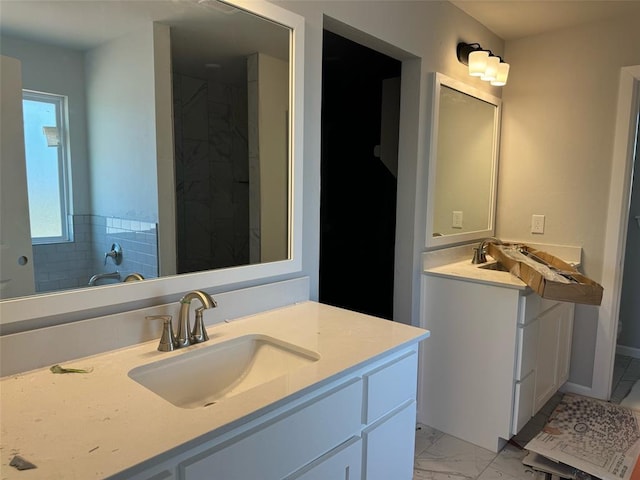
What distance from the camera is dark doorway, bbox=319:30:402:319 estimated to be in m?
3.36

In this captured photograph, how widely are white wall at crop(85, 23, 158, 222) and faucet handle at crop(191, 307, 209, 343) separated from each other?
1.11 feet

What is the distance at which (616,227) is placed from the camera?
2.62 m

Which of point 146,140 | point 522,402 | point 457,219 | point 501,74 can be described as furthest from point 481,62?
point 146,140

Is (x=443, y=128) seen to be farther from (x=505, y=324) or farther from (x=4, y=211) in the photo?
(x=4, y=211)

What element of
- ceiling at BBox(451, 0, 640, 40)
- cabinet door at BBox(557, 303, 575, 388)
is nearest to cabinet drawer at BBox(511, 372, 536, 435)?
cabinet door at BBox(557, 303, 575, 388)

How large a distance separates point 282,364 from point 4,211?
82 centimetres

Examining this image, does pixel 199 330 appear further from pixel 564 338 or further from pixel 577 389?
pixel 577 389

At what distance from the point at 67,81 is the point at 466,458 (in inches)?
89.8

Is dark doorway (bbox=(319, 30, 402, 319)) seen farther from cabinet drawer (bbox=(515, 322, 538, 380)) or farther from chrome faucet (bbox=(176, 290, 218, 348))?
chrome faucet (bbox=(176, 290, 218, 348))

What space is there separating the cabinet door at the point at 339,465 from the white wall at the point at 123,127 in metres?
0.86

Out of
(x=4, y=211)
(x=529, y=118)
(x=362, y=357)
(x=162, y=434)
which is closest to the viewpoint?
(x=162, y=434)

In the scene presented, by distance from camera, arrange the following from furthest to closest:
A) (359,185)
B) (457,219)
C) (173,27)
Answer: (359,185)
(457,219)
(173,27)

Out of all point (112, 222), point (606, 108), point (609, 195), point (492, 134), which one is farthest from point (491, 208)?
point (112, 222)

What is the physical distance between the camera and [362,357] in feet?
3.96
